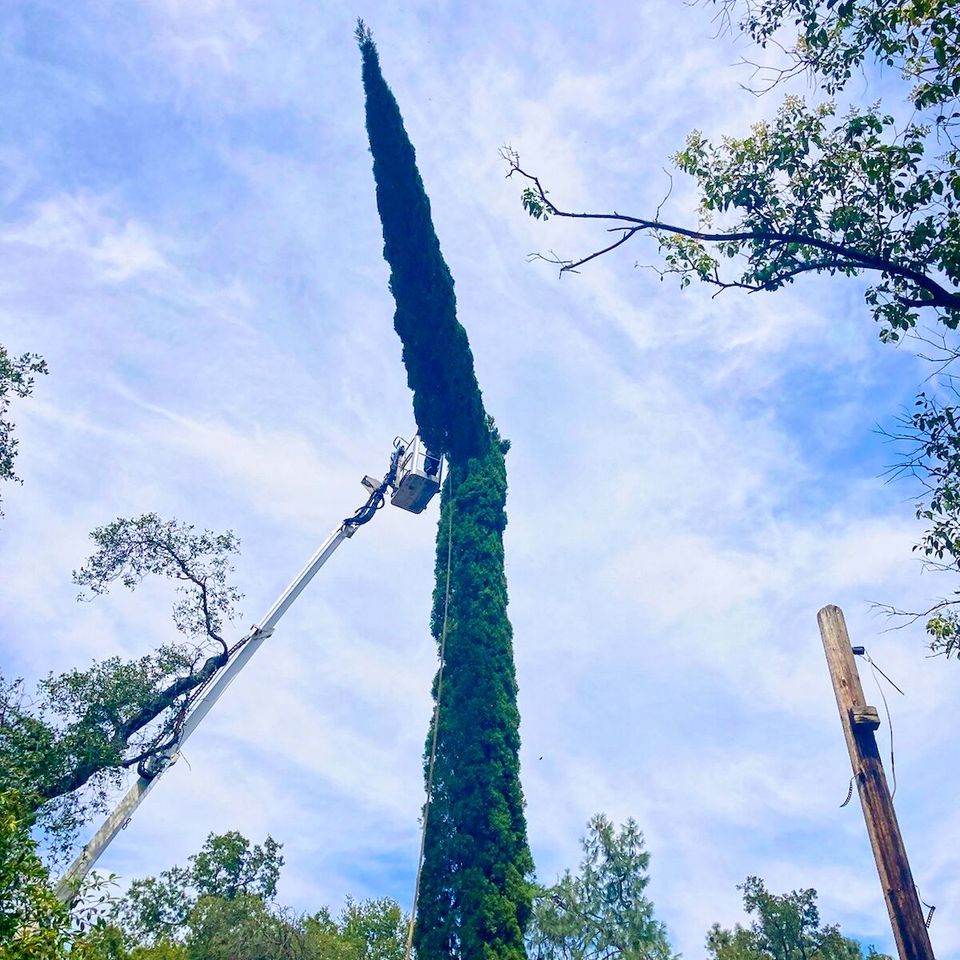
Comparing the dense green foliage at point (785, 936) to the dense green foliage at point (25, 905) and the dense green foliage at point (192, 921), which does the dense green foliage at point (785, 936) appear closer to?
the dense green foliage at point (192, 921)

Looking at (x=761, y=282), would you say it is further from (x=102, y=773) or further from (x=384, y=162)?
(x=384, y=162)

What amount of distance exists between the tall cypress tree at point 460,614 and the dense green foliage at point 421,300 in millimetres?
29

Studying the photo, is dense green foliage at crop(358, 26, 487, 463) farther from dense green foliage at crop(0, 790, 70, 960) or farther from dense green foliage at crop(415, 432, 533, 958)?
dense green foliage at crop(0, 790, 70, 960)

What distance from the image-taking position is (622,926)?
23250mm

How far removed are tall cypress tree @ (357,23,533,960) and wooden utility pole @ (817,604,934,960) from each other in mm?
10386

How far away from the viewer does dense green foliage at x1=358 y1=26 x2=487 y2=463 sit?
21141mm

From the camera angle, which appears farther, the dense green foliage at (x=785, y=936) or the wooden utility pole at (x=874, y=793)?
the dense green foliage at (x=785, y=936)

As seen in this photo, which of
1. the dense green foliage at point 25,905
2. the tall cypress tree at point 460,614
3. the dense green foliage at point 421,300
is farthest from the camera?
the dense green foliage at point 421,300

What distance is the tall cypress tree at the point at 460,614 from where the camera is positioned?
1501 centimetres

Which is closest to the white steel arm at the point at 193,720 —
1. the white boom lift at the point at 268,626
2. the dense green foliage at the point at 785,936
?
the white boom lift at the point at 268,626

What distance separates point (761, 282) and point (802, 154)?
157 centimetres

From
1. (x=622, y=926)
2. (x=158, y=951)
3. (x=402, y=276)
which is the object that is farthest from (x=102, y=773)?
(x=622, y=926)

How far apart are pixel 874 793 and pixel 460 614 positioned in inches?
525

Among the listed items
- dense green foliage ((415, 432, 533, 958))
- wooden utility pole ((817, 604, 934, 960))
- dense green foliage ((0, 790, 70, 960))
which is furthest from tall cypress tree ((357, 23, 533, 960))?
wooden utility pole ((817, 604, 934, 960))
